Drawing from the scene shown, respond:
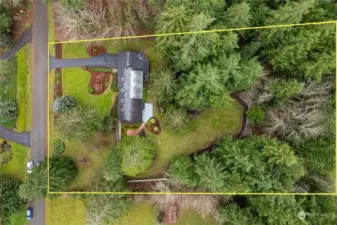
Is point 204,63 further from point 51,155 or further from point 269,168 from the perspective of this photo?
point 51,155

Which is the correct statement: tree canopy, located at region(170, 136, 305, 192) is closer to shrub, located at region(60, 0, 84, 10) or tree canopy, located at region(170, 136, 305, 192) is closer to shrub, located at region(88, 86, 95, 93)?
shrub, located at region(88, 86, 95, 93)

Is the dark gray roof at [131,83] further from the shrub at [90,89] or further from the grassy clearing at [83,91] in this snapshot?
the shrub at [90,89]

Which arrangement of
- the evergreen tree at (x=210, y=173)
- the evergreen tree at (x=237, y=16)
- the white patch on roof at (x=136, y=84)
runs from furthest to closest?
1. the white patch on roof at (x=136, y=84)
2. the evergreen tree at (x=210, y=173)
3. the evergreen tree at (x=237, y=16)

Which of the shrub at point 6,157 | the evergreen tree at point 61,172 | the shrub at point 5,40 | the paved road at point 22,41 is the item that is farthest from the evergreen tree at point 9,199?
A: the shrub at point 5,40

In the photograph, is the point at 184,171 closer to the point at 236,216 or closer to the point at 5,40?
the point at 236,216

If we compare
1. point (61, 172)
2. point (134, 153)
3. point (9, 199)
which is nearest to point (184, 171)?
point (134, 153)

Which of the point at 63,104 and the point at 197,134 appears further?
the point at 197,134

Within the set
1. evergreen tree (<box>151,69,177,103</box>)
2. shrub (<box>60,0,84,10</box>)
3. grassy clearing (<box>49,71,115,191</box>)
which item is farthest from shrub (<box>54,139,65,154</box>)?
shrub (<box>60,0,84,10</box>)
